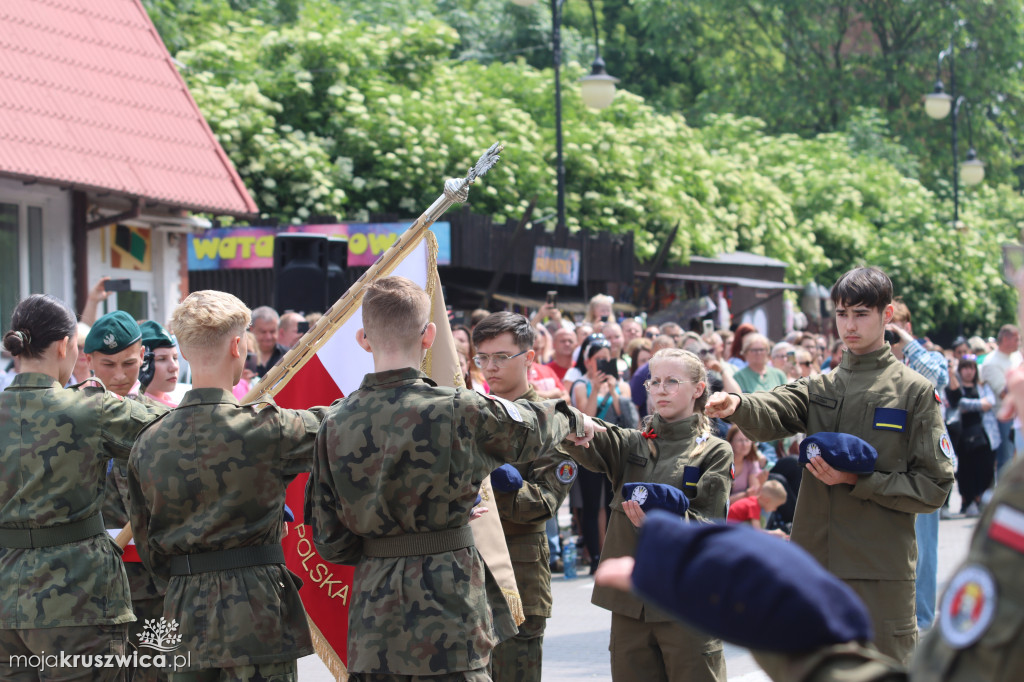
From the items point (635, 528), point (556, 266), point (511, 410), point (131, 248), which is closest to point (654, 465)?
point (635, 528)

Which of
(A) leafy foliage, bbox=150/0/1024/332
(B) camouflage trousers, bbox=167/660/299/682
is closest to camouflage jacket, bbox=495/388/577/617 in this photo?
(B) camouflage trousers, bbox=167/660/299/682

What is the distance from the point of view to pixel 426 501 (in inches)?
136

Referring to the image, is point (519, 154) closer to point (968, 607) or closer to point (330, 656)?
point (330, 656)

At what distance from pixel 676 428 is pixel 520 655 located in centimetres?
122

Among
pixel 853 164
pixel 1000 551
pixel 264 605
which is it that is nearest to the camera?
pixel 1000 551

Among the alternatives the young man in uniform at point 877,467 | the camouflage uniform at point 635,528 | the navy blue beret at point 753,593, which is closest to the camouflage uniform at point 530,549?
the camouflage uniform at point 635,528

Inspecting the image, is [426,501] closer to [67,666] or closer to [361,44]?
[67,666]

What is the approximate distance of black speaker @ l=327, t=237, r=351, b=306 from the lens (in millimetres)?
10922

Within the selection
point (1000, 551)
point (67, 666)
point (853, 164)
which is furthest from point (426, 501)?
point (853, 164)

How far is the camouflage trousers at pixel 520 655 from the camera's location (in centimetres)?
486

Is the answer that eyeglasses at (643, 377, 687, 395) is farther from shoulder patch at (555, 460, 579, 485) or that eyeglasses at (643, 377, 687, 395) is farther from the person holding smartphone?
the person holding smartphone

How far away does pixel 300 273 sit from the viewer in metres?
10.6

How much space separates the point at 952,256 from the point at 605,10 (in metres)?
23.6

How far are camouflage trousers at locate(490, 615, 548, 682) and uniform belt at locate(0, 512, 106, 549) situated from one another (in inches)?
71.9
